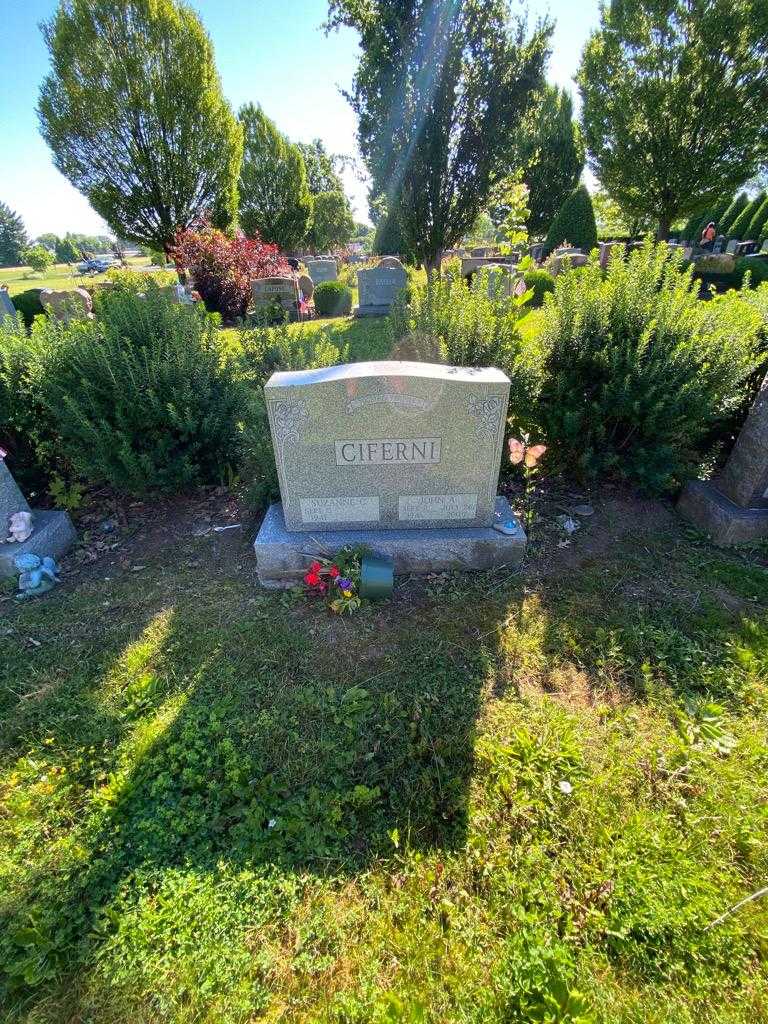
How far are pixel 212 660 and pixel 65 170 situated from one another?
16.7m

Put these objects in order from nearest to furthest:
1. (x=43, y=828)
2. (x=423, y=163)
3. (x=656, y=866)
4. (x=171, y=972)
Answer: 1. (x=171, y=972)
2. (x=656, y=866)
3. (x=43, y=828)
4. (x=423, y=163)

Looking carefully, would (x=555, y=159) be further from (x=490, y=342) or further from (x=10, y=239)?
(x=10, y=239)

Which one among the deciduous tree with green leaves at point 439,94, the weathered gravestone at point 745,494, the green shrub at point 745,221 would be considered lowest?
the weathered gravestone at point 745,494

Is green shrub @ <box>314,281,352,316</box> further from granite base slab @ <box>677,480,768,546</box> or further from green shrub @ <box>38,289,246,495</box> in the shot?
granite base slab @ <box>677,480,768,546</box>

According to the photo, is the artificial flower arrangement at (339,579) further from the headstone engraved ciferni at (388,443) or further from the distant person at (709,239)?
the distant person at (709,239)

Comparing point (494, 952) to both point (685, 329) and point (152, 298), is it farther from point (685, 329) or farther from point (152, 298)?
Answer: point (152, 298)

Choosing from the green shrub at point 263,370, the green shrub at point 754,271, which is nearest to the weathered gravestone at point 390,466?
the green shrub at point 263,370

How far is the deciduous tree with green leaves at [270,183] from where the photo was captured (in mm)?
23641

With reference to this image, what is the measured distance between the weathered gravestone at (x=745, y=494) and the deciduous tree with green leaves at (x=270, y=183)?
25.5 metres

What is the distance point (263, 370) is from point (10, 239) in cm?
10743

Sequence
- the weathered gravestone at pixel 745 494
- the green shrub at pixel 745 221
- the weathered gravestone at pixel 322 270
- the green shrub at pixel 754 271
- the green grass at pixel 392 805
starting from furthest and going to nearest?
the green shrub at pixel 745 221 < the weathered gravestone at pixel 322 270 < the green shrub at pixel 754 271 < the weathered gravestone at pixel 745 494 < the green grass at pixel 392 805

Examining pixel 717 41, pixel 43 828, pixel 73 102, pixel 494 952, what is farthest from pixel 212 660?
pixel 717 41

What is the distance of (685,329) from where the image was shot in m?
3.13

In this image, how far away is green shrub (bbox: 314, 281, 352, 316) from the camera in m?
12.2
